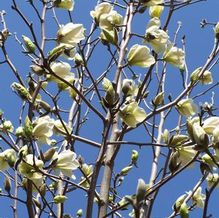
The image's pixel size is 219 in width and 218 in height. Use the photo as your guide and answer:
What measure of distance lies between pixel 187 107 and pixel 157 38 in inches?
13.6

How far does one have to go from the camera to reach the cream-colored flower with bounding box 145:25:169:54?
206 cm

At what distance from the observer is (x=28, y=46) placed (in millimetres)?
1917

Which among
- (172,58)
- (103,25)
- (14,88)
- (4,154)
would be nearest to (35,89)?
(14,88)

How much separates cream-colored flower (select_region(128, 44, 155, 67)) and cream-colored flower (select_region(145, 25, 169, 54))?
0.23 ft

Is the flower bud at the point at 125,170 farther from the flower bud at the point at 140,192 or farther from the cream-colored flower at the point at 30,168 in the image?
the flower bud at the point at 140,192

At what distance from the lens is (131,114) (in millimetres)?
1879

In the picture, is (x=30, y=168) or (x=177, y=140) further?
(x=177, y=140)

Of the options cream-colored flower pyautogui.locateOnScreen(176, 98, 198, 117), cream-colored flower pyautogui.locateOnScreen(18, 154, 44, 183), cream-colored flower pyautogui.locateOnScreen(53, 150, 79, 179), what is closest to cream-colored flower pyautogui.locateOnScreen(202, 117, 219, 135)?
cream-colored flower pyautogui.locateOnScreen(176, 98, 198, 117)

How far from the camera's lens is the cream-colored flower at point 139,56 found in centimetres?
199

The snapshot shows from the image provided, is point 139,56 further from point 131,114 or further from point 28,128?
point 28,128

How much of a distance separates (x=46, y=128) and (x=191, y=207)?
0.86 meters

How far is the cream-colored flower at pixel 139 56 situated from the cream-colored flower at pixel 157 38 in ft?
0.23

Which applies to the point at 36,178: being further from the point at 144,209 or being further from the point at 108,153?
the point at 144,209

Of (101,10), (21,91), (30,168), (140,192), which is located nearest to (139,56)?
(101,10)
